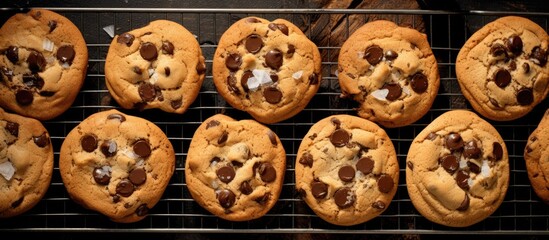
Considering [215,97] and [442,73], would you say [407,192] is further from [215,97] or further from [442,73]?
[215,97]

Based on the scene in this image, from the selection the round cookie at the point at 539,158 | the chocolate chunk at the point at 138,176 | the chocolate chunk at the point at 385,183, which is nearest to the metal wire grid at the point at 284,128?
the round cookie at the point at 539,158

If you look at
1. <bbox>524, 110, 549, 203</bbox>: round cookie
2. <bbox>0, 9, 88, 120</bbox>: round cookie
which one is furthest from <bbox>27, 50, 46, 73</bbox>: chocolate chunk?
<bbox>524, 110, 549, 203</bbox>: round cookie

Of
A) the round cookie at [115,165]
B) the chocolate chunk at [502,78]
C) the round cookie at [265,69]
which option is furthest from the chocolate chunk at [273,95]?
the chocolate chunk at [502,78]

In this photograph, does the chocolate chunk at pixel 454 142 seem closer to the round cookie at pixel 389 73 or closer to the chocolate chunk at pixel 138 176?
the round cookie at pixel 389 73

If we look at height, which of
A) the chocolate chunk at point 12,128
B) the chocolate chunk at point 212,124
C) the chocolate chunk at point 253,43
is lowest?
the chocolate chunk at point 12,128

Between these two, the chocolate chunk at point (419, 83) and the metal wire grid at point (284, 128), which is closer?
the chocolate chunk at point (419, 83)

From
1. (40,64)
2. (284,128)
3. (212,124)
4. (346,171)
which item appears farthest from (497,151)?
(40,64)

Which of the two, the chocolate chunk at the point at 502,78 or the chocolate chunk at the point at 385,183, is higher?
the chocolate chunk at the point at 502,78
